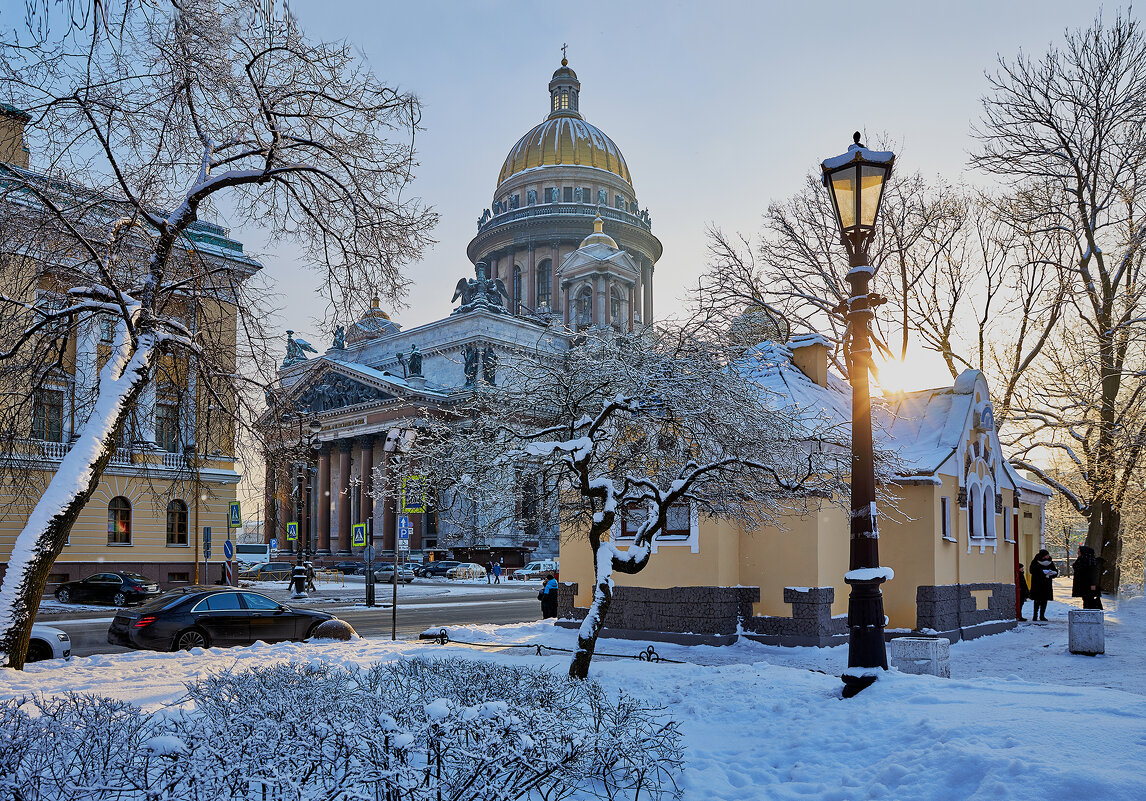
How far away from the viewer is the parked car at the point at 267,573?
54250mm

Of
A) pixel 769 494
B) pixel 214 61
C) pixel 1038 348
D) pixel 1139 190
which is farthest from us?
pixel 1038 348

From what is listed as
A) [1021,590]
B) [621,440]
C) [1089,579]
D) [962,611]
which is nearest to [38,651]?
[621,440]

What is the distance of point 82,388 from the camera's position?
14461 mm

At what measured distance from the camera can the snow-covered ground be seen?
638 cm

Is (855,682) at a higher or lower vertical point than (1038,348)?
lower

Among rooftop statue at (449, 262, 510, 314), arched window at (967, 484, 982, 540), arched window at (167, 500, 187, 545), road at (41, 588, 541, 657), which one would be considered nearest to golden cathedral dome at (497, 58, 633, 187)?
rooftop statue at (449, 262, 510, 314)

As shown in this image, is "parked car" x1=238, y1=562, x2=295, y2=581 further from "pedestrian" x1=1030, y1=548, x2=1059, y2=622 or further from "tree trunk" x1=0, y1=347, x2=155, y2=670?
"tree trunk" x1=0, y1=347, x2=155, y2=670

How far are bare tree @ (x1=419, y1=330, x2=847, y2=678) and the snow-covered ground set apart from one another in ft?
6.74

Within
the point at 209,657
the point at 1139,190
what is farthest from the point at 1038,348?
the point at 209,657

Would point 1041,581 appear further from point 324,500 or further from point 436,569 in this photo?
point 324,500

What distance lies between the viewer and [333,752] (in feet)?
19.0

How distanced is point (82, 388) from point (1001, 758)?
13.8 meters

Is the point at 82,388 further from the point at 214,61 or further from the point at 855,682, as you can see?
the point at 855,682

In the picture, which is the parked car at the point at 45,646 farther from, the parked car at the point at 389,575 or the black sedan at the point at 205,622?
the parked car at the point at 389,575
